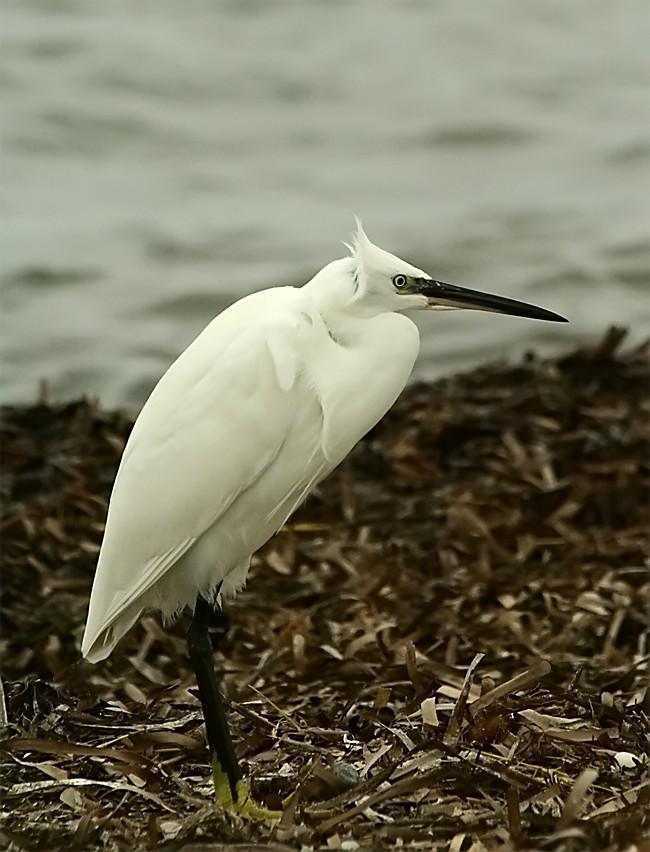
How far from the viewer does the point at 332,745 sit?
1.67 m

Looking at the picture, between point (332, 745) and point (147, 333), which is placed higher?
point (332, 745)

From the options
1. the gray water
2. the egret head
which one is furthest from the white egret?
the gray water

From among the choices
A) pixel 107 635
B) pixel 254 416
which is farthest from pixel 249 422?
pixel 107 635

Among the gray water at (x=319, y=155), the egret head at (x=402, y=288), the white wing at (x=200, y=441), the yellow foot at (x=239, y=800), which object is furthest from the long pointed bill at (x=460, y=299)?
the gray water at (x=319, y=155)

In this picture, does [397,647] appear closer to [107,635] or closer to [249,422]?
[107,635]

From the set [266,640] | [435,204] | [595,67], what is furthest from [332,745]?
[595,67]

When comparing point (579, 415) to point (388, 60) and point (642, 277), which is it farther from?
point (388, 60)

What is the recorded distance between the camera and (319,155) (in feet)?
15.0

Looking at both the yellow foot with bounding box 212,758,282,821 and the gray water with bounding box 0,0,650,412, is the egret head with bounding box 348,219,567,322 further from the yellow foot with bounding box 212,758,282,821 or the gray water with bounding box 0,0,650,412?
the gray water with bounding box 0,0,650,412

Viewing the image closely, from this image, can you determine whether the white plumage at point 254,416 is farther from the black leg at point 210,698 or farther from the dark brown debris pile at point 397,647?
the dark brown debris pile at point 397,647

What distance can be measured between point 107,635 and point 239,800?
0.95 feet

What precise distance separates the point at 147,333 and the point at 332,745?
9.50 feet

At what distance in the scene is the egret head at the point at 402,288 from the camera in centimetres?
156

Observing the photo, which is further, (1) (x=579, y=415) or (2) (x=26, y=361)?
(2) (x=26, y=361)
